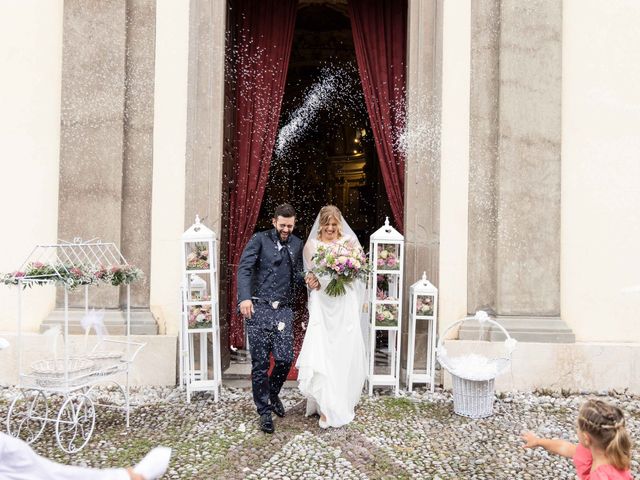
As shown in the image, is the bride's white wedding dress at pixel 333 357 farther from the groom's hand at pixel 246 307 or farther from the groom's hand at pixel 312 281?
the groom's hand at pixel 246 307

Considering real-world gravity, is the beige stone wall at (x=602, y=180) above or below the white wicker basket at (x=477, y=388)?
above

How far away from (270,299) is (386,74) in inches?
130

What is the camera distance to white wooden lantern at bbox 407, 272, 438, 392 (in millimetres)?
5668

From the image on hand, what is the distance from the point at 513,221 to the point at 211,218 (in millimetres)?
3144

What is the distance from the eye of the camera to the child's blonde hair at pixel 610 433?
243 centimetres

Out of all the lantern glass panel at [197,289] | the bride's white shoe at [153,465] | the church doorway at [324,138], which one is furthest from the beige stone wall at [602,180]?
the bride's white shoe at [153,465]

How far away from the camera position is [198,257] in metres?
5.52

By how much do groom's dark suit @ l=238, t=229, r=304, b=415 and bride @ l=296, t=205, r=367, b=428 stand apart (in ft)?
0.60

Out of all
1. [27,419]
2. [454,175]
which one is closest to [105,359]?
[27,419]

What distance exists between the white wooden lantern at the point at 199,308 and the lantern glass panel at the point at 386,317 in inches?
61.7

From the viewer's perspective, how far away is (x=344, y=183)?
12.1 m

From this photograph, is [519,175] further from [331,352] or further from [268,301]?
[268,301]

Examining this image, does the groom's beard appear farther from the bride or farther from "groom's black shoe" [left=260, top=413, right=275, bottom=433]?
"groom's black shoe" [left=260, top=413, right=275, bottom=433]

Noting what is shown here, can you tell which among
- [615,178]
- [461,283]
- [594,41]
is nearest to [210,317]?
[461,283]
